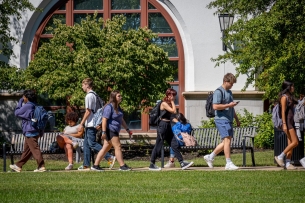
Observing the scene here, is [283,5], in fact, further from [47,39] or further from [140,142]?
[47,39]

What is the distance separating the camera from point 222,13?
20.4 meters

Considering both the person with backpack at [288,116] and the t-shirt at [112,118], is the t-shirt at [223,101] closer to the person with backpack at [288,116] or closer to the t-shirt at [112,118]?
the person with backpack at [288,116]

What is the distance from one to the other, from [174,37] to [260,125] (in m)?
4.44

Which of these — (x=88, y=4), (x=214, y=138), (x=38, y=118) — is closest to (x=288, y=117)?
(x=214, y=138)

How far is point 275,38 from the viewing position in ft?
55.8

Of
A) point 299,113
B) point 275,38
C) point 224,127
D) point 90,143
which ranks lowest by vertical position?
point 90,143

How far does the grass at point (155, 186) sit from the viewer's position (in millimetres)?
9805

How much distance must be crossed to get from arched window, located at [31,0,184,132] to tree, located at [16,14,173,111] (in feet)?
12.9

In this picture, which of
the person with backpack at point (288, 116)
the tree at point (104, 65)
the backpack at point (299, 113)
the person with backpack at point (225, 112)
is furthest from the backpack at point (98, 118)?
the tree at point (104, 65)

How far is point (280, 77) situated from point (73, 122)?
560cm

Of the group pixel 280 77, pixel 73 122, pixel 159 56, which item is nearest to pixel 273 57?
pixel 280 77

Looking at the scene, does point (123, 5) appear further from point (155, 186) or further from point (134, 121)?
point (155, 186)

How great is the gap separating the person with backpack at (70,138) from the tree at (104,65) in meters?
3.83

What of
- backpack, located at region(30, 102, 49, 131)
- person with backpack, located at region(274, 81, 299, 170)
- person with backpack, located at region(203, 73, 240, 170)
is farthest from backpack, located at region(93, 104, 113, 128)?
person with backpack, located at region(274, 81, 299, 170)
